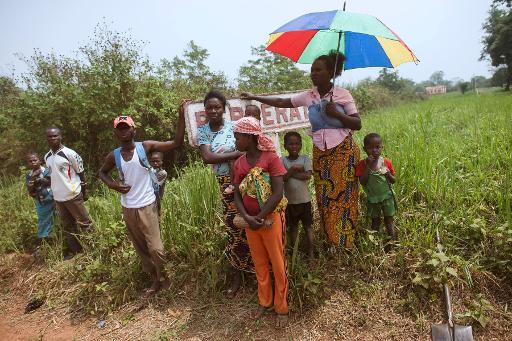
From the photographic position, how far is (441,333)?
2311 mm

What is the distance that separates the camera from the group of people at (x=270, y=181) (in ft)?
7.68

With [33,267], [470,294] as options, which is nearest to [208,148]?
[470,294]

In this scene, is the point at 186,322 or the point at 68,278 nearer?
the point at 186,322

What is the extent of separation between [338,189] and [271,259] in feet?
2.78

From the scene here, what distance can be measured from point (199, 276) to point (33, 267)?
258cm

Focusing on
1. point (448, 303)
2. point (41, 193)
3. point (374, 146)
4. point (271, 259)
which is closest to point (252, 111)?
point (374, 146)

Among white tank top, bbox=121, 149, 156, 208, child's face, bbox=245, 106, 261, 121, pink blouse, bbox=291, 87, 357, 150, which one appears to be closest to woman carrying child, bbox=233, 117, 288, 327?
pink blouse, bbox=291, 87, 357, 150

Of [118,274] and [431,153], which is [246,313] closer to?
[118,274]

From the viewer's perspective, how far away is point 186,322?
2.82 metres

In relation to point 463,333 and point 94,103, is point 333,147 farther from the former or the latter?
point 94,103

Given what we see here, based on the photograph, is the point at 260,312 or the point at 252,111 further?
the point at 252,111

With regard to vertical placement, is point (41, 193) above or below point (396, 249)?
above

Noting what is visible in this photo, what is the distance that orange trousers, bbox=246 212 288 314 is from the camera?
238 cm

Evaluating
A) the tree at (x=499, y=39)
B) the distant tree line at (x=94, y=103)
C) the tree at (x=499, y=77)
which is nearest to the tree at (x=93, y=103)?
the distant tree line at (x=94, y=103)
